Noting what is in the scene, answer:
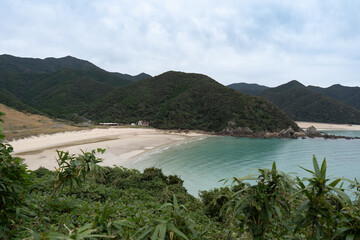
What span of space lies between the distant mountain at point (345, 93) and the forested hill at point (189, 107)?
403 feet

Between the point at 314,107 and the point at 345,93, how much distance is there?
73.2 m

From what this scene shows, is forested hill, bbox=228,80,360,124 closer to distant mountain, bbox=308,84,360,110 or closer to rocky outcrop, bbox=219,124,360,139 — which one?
distant mountain, bbox=308,84,360,110

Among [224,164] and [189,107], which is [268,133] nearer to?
[189,107]

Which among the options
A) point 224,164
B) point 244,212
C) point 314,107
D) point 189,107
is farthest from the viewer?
point 314,107

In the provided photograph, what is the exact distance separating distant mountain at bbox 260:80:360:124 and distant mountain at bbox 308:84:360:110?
4688 centimetres

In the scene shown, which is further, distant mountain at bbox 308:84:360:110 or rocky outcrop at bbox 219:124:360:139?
distant mountain at bbox 308:84:360:110

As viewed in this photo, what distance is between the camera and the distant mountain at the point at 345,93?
454 ft

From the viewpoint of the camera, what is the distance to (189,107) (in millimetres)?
70250

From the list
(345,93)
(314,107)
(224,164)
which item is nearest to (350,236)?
(224,164)

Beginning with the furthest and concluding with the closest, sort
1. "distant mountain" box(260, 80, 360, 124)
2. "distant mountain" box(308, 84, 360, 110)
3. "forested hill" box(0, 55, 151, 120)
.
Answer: "distant mountain" box(308, 84, 360, 110)
"distant mountain" box(260, 80, 360, 124)
"forested hill" box(0, 55, 151, 120)

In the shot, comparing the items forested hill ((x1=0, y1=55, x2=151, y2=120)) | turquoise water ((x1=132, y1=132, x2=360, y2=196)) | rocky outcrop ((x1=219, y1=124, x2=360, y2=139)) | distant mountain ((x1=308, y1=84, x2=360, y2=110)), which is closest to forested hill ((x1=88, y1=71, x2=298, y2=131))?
rocky outcrop ((x1=219, y1=124, x2=360, y2=139))

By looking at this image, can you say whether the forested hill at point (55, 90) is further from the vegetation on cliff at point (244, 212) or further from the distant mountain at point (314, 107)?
the distant mountain at point (314, 107)

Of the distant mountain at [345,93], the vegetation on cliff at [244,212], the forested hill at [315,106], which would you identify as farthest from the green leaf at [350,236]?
the distant mountain at [345,93]

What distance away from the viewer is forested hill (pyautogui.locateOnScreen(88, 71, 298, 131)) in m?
59.3
